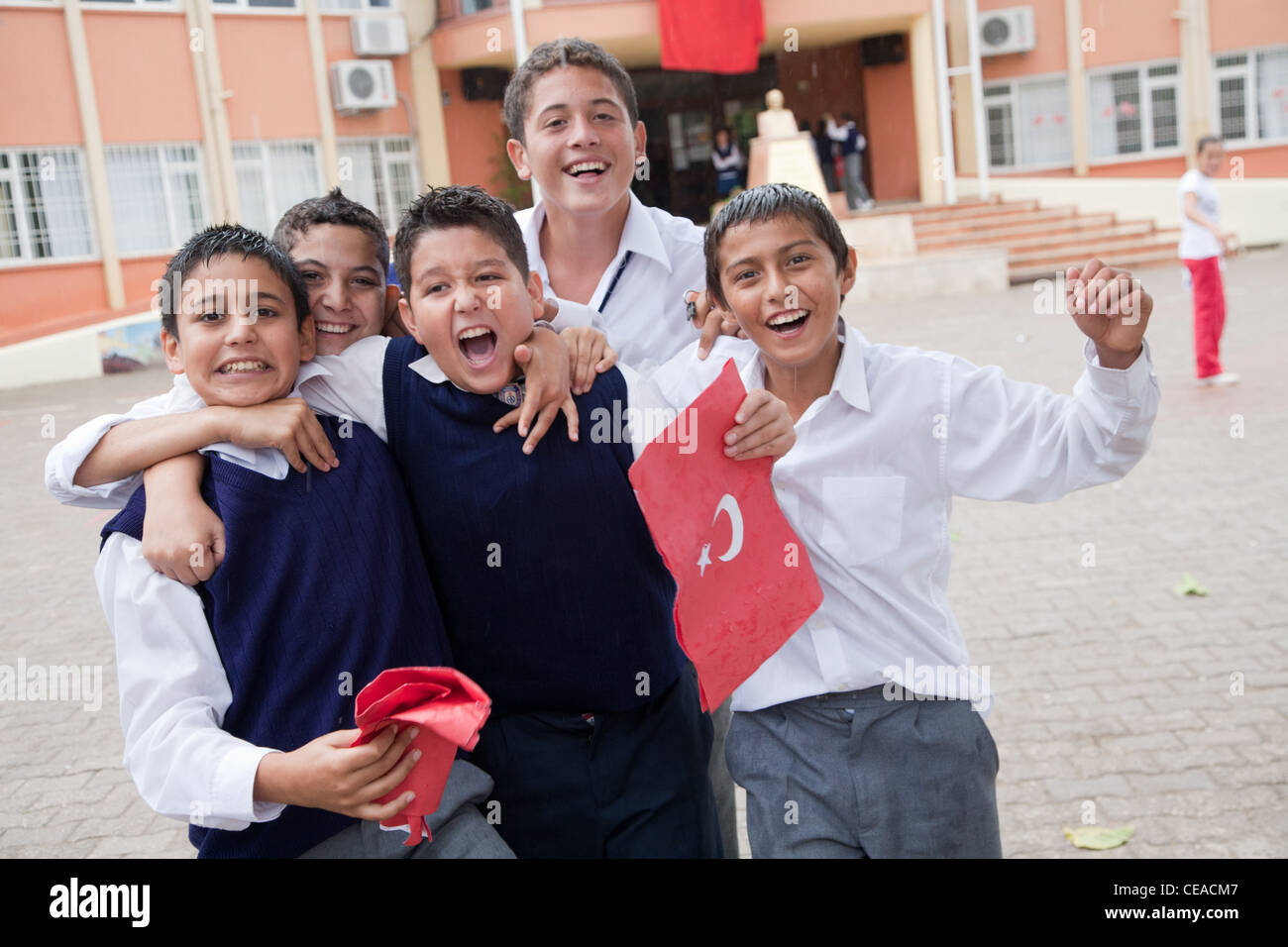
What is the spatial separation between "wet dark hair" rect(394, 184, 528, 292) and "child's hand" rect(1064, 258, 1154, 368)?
1.04m

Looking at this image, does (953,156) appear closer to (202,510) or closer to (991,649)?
(991,649)

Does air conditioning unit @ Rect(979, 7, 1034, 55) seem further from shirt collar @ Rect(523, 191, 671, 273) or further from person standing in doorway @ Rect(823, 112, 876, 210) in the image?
shirt collar @ Rect(523, 191, 671, 273)

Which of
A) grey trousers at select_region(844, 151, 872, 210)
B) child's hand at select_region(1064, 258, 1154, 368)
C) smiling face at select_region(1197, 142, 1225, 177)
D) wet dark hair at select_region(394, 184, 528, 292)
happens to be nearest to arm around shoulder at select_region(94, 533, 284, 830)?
wet dark hair at select_region(394, 184, 528, 292)

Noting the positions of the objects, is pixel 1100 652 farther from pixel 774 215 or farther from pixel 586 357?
pixel 586 357

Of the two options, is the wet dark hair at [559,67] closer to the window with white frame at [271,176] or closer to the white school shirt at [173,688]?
the white school shirt at [173,688]

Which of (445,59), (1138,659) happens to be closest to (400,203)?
(445,59)

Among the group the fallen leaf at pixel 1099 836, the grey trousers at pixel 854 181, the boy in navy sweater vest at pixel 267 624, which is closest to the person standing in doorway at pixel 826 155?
the grey trousers at pixel 854 181

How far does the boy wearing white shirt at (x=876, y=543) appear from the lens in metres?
2.25

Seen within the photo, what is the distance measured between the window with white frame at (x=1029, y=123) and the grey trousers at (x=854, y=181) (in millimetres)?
3426

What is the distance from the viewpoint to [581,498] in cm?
230

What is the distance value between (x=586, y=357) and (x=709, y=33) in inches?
817

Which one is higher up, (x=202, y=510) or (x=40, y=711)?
(x=202, y=510)

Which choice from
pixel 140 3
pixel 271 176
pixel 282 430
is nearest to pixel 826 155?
pixel 271 176
